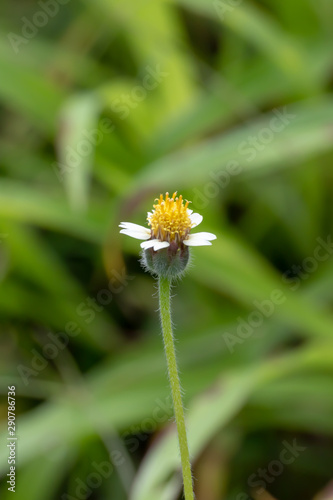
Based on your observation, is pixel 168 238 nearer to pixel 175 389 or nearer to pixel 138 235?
pixel 138 235

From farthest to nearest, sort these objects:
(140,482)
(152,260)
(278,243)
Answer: (278,243) → (140,482) → (152,260)

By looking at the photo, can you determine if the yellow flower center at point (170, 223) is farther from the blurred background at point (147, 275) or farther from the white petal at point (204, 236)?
the blurred background at point (147, 275)

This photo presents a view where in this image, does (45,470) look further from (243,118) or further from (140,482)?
(243,118)

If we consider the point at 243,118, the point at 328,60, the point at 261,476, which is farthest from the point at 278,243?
the point at 261,476

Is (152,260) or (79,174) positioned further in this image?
(79,174)

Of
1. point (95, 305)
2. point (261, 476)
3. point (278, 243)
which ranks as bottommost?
point (261, 476)

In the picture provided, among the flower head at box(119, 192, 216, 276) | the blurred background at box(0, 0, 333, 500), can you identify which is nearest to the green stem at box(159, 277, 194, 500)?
the flower head at box(119, 192, 216, 276)

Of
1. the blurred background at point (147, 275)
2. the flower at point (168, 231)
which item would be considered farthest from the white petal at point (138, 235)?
the blurred background at point (147, 275)

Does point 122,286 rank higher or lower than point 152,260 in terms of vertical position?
higher
